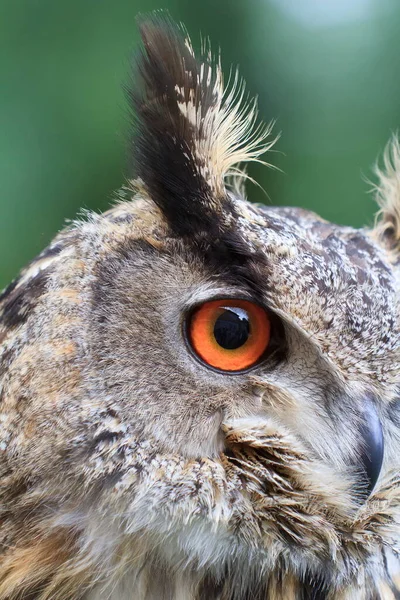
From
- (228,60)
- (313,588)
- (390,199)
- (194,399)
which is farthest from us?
(228,60)

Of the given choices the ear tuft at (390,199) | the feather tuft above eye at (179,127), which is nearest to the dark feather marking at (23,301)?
the feather tuft above eye at (179,127)

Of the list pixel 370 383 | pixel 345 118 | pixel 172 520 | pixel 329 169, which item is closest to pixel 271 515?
pixel 172 520

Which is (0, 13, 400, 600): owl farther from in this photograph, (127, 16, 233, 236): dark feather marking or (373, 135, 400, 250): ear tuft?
(373, 135, 400, 250): ear tuft

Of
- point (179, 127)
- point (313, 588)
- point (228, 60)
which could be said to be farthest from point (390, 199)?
point (228, 60)

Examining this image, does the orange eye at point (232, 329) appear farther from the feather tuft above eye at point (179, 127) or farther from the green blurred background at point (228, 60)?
the green blurred background at point (228, 60)

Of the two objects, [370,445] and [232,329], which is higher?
[232,329]

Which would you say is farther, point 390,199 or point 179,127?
point 390,199

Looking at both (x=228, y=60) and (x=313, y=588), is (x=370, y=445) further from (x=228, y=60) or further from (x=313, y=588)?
(x=228, y=60)

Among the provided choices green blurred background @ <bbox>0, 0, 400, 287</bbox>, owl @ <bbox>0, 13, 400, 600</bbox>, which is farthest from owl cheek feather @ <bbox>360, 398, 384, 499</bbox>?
green blurred background @ <bbox>0, 0, 400, 287</bbox>
